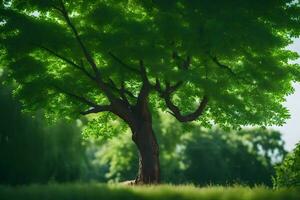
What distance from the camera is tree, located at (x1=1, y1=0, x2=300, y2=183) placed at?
1794 centimetres

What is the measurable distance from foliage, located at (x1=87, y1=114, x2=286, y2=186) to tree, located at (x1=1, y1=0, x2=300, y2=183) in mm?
37982

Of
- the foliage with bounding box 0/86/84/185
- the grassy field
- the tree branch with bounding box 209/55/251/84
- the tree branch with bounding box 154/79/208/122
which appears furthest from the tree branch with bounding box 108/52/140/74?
the foliage with bounding box 0/86/84/185

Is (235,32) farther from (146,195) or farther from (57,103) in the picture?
(57,103)

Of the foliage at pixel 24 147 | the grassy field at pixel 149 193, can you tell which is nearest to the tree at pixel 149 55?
the grassy field at pixel 149 193

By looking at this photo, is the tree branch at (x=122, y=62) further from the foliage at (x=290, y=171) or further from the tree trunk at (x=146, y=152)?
the foliage at (x=290, y=171)

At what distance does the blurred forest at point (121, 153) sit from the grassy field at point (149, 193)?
350 inches

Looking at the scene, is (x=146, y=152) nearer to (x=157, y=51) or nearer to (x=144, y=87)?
(x=144, y=87)

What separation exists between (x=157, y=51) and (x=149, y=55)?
39 centimetres

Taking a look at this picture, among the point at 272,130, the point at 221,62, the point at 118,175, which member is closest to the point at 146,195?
the point at 221,62

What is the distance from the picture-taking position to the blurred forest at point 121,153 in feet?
108

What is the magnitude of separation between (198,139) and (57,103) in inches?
1787

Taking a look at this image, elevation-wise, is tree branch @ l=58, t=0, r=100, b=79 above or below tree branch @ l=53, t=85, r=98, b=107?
above

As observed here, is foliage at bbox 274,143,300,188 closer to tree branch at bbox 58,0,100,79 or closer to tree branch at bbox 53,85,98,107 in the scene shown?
tree branch at bbox 58,0,100,79

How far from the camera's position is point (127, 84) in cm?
2364
